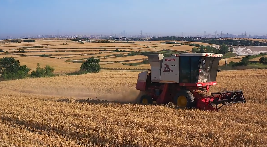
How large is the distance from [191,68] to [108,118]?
14.2 ft

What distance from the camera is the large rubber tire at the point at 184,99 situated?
1198cm

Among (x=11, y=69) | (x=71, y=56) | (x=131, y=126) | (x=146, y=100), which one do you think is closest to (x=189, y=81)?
(x=146, y=100)

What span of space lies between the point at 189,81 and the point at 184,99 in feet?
2.54

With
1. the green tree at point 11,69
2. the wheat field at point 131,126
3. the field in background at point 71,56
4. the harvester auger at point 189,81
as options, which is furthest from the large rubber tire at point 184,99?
the field in background at point 71,56

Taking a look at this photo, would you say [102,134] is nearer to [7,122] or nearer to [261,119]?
[7,122]

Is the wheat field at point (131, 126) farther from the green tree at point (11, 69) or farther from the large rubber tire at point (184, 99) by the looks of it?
the green tree at point (11, 69)

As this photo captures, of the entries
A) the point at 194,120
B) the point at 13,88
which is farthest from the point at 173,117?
the point at 13,88

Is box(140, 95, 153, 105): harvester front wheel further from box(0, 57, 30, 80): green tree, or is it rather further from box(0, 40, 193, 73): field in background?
box(0, 40, 193, 73): field in background

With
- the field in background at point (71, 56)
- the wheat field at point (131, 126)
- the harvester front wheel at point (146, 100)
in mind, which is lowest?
the field in background at point (71, 56)

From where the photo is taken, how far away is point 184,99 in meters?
12.2

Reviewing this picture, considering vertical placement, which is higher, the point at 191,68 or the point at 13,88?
the point at 191,68

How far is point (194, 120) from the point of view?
9562 mm

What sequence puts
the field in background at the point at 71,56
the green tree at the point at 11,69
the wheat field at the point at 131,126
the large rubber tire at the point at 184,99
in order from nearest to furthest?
the wheat field at the point at 131,126
the large rubber tire at the point at 184,99
the green tree at the point at 11,69
the field in background at the point at 71,56

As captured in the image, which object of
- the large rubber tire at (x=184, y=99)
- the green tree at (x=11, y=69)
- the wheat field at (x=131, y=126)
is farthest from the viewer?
the green tree at (x=11, y=69)
